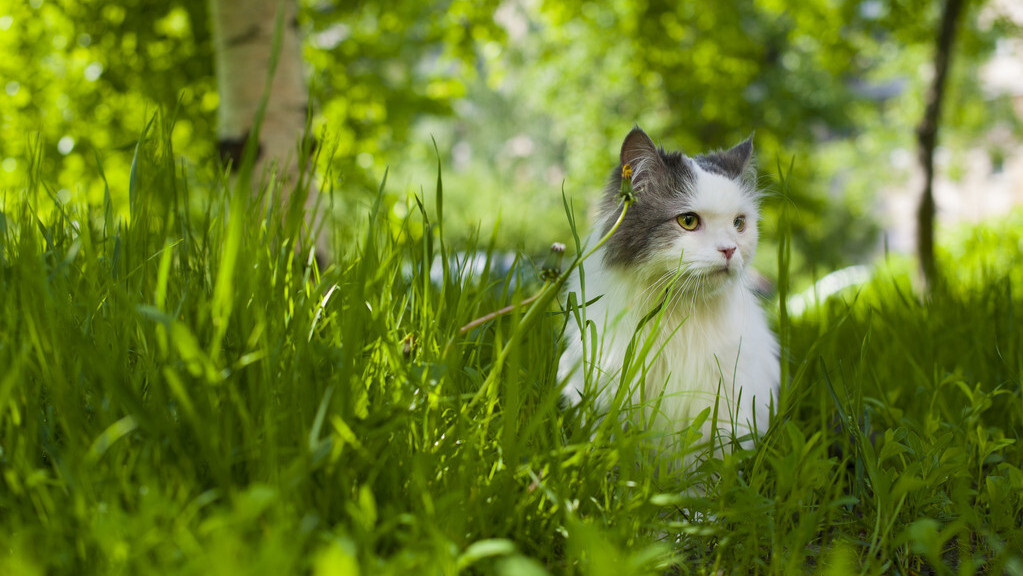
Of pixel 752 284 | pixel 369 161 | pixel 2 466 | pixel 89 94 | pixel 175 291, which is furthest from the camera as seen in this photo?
pixel 369 161

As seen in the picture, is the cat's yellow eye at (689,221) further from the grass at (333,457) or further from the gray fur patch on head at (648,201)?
the grass at (333,457)

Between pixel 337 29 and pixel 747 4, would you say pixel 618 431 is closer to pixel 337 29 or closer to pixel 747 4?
pixel 337 29

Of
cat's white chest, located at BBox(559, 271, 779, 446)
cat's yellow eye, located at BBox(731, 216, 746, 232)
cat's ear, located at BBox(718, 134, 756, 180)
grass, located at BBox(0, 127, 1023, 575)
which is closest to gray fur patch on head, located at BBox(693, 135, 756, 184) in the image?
cat's ear, located at BBox(718, 134, 756, 180)

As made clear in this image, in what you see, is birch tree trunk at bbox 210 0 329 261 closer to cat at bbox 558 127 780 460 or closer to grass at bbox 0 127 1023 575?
grass at bbox 0 127 1023 575

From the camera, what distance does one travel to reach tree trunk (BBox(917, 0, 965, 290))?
6344 millimetres

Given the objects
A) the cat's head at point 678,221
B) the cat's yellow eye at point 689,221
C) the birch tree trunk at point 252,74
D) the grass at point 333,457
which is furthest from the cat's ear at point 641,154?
the birch tree trunk at point 252,74

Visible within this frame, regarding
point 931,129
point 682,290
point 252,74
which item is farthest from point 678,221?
point 931,129

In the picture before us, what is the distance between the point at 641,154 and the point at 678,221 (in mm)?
244

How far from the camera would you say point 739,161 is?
2.31 m

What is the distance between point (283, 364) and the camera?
1.29 meters

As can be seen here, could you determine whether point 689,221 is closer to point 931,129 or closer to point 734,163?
point 734,163

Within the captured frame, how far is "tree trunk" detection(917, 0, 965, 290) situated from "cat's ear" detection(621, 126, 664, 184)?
544 centimetres

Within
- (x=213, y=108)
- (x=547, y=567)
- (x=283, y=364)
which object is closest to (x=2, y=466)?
(x=283, y=364)

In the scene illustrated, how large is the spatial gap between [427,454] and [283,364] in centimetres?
34
